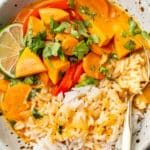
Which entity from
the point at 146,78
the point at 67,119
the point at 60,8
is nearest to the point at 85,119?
the point at 67,119

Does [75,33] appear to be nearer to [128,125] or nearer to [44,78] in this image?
[44,78]

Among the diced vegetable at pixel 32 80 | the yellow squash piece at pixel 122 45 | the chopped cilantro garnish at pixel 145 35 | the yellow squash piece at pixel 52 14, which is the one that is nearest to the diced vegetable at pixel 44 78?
the diced vegetable at pixel 32 80

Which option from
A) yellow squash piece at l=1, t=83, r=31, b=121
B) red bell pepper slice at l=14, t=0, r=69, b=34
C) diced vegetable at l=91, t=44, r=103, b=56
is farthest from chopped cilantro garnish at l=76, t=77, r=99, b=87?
red bell pepper slice at l=14, t=0, r=69, b=34

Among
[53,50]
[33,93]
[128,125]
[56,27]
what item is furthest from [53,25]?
[128,125]

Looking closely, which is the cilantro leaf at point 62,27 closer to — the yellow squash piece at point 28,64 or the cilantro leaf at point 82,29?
the cilantro leaf at point 82,29

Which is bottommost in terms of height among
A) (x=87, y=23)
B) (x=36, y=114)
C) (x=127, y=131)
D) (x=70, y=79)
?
(x=127, y=131)

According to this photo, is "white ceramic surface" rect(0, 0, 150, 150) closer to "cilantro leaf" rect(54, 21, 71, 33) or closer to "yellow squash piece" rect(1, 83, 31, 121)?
"yellow squash piece" rect(1, 83, 31, 121)
